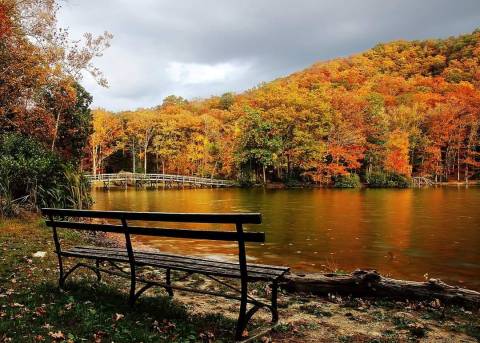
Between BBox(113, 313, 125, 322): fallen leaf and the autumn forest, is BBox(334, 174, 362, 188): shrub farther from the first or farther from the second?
BBox(113, 313, 125, 322): fallen leaf

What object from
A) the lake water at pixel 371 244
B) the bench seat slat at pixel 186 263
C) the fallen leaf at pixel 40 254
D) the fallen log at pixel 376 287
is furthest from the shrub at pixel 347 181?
the bench seat slat at pixel 186 263

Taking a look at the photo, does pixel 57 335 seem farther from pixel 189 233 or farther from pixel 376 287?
pixel 376 287

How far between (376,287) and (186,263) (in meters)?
2.72

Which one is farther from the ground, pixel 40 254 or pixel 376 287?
pixel 40 254

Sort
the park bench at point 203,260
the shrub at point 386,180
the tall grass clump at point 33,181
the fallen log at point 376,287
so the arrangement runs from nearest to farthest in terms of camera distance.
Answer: the park bench at point 203,260
the fallen log at point 376,287
the tall grass clump at point 33,181
the shrub at point 386,180

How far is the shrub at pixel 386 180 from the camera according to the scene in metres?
50.4

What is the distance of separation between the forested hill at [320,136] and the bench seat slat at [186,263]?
149ft

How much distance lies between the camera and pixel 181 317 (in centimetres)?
469

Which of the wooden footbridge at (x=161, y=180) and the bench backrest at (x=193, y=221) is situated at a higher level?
the bench backrest at (x=193, y=221)

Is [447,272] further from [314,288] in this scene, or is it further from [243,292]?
[243,292]

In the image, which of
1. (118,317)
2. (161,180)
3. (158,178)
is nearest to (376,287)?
(118,317)

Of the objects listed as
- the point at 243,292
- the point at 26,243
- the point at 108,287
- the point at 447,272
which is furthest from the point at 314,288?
the point at 26,243

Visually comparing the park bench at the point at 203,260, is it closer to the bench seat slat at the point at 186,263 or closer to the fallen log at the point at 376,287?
the bench seat slat at the point at 186,263

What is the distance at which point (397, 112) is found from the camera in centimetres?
5647
